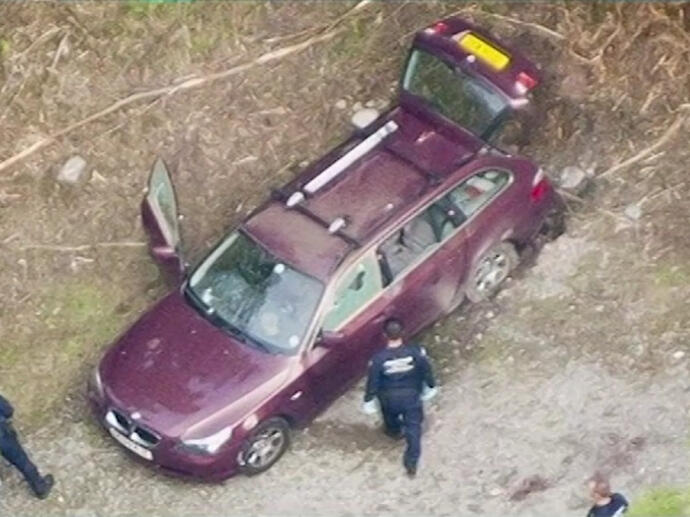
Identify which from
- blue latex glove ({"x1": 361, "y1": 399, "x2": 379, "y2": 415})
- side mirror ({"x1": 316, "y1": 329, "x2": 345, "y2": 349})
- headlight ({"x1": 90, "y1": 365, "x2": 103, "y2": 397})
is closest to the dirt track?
blue latex glove ({"x1": 361, "y1": 399, "x2": 379, "y2": 415})

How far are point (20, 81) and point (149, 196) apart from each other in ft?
5.52

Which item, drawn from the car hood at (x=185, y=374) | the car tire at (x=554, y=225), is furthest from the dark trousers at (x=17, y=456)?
the car tire at (x=554, y=225)

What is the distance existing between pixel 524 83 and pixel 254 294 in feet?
9.31

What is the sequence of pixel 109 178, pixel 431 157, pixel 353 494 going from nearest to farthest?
pixel 353 494, pixel 431 157, pixel 109 178

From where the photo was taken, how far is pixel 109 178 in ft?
49.9

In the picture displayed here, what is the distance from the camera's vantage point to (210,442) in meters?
13.0

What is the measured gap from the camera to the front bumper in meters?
13.0

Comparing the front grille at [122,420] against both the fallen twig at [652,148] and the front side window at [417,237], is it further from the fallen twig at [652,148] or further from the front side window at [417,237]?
the fallen twig at [652,148]

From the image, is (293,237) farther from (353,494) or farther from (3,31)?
(3,31)

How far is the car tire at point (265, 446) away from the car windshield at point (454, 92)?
2.95 meters

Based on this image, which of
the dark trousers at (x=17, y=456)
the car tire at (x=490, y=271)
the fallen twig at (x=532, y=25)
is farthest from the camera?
the fallen twig at (x=532, y=25)

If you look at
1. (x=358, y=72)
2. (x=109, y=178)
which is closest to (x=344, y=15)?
(x=358, y=72)

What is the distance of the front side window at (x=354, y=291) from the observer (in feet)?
43.8

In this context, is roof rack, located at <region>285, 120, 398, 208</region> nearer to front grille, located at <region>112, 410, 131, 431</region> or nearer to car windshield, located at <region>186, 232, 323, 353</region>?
car windshield, located at <region>186, 232, 323, 353</region>
